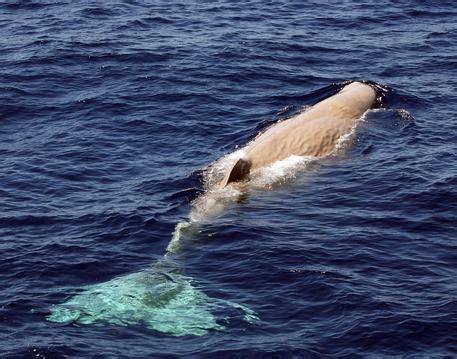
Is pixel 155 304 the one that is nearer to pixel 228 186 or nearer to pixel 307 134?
pixel 228 186

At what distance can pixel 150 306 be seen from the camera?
76.4 feet

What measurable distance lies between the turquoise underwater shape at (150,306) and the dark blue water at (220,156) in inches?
11.9

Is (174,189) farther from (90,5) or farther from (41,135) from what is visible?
(90,5)

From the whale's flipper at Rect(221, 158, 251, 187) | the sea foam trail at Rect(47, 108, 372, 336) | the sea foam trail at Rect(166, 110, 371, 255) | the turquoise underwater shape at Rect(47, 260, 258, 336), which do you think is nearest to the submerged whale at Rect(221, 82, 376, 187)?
the whale's flipper at Rect(221, 158, 251, 187)

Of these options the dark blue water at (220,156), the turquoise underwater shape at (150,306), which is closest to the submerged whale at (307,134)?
the dark blue water at (220,156)

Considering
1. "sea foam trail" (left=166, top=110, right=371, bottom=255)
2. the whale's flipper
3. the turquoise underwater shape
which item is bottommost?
the turquoise underwater shape

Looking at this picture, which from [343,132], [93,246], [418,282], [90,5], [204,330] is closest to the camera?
[204,330]

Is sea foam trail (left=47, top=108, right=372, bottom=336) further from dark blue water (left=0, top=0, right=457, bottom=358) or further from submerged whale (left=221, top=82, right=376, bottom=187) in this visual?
submerged whale (left=221, top=82, right=376, bottom=187)

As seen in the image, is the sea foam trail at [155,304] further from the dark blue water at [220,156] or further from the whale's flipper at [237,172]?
the whale's flipper at [237,172]

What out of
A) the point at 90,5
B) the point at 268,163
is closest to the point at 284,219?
the point at 268,163

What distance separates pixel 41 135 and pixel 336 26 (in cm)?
1965

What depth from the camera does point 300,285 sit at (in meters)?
24.2

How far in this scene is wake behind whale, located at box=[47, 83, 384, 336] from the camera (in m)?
22.7

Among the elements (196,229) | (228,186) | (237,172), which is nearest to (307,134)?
(237,172)
